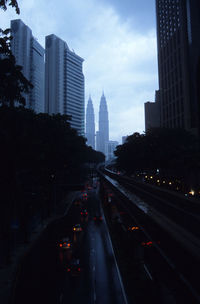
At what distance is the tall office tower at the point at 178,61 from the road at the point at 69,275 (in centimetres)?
5499

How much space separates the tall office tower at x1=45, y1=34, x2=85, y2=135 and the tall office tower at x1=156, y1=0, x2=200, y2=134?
92.3 m

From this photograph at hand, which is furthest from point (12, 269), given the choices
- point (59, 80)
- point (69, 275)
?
point (59, 80)

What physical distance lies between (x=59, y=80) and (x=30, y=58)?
26075 mm

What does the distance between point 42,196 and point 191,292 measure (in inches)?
1336

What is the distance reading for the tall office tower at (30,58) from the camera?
5915 inches

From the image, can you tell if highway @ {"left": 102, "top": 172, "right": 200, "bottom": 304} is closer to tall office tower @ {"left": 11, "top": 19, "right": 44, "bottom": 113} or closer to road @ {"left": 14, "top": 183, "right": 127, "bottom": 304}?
road @ {"left": 14, "top": 183, "right": 127, "bottom": 304}

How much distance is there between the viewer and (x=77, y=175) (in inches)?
3017

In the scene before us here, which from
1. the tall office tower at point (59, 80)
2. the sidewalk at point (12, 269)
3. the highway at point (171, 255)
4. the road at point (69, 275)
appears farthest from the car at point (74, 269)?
the tall office tower at point (59, 80)

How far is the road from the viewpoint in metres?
17.4

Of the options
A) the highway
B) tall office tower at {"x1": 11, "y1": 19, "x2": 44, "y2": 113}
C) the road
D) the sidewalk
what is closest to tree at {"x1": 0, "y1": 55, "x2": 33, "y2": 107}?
the sidewalk

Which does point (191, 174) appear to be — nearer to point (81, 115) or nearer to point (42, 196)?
point (42, 196)

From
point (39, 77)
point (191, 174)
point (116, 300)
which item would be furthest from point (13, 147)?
point (39, 77)

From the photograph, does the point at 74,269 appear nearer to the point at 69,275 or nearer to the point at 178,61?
the point at 69,275

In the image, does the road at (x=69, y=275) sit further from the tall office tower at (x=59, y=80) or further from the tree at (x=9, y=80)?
the tall office tower at (x=59, y=80)
